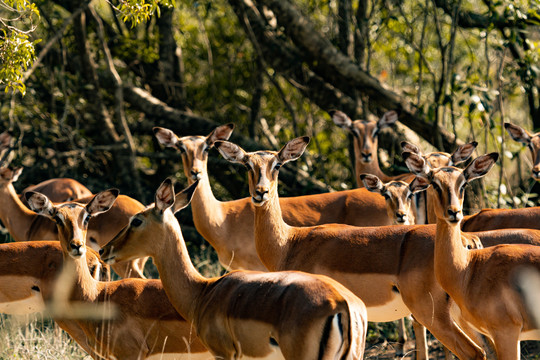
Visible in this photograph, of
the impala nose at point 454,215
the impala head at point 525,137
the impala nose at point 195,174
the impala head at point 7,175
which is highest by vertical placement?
the impala head at point 525,137

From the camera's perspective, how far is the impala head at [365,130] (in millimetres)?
8609

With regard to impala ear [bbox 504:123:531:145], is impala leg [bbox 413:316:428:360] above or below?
below

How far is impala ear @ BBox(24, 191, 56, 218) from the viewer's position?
17.3 ft

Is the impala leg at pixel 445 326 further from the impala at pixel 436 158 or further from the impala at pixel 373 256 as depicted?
the impala at pixel 436 158

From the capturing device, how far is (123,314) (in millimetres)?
4891

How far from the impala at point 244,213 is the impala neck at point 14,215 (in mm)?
1997

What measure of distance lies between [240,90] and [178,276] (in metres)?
7.81

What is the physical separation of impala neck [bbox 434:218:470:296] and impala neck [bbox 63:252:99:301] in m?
2.25

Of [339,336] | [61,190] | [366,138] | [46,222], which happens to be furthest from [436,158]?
[61,190]

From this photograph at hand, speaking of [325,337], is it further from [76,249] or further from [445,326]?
[76,249]

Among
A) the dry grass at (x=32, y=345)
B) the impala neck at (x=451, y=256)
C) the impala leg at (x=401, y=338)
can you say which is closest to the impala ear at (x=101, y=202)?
the dry grass at (x=32, y=345)

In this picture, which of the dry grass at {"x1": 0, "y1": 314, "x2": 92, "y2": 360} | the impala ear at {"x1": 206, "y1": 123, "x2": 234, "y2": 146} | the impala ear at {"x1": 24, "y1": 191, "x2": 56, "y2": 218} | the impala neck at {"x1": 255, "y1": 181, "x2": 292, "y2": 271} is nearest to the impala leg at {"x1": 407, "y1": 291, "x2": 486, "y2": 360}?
the impala neck at {"x1": 255, "y1": 181, "x2": 292, "y2": 271}

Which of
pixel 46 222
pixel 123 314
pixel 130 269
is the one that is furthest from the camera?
pixel 46 222

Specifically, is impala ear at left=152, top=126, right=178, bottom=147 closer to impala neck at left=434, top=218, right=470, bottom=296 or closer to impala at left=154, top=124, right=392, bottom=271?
impala at left=154, top=124, right=392, bottom=271
